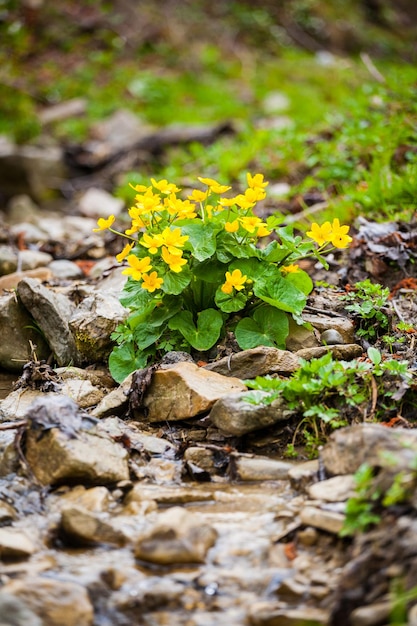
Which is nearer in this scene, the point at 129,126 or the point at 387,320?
the point at 387,320

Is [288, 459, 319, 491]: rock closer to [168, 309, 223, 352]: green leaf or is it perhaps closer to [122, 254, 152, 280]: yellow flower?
[168, 309, 223, 352]: green leaf

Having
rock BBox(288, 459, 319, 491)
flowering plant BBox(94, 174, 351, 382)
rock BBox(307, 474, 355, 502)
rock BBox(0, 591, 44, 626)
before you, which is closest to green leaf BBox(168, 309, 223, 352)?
flowering plant BBox(94, 174, 351, 382)

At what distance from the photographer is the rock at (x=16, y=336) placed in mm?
3715

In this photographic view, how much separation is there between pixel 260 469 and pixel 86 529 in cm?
73

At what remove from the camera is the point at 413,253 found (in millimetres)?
4215

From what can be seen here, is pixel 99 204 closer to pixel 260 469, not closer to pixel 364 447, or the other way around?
pixel 260 469

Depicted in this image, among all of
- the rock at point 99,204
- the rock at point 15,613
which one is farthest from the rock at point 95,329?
the rock at point 99,204

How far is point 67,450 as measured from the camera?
2555mm

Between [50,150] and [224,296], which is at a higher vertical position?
[224,296]

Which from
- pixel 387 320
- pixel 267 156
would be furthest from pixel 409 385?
pixel 267 156

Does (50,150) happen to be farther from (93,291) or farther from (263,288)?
(263,288)

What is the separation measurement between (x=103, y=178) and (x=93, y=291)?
4737 mm

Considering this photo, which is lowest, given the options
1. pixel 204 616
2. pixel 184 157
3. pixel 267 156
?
pixel 184 157

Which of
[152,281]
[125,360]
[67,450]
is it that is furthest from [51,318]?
[67,450]
